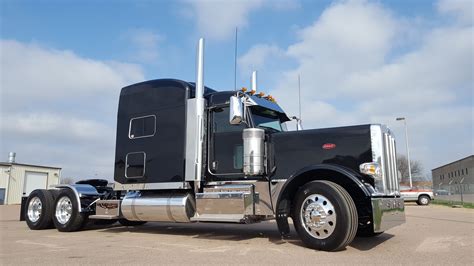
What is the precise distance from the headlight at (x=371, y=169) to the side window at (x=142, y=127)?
4.66 metres

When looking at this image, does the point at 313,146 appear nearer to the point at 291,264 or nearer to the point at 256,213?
the point at 256,213

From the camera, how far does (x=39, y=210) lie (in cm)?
1042

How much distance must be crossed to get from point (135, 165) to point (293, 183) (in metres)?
4.00

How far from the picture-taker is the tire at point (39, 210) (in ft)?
33.1

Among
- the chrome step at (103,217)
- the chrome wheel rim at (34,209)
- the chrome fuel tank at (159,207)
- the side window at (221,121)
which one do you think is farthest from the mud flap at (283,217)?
the chrome wheel rim at (34,209)

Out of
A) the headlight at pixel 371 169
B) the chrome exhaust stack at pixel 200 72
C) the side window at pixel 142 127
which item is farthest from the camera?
the side window at pixel 142 127

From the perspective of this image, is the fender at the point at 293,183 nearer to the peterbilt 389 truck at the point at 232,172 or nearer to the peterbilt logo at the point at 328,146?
the peterbilt 389 truck at the point at 232,172

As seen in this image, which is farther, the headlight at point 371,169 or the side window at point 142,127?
the side window at point 142,127

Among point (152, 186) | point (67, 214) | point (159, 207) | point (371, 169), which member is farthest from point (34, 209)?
point (371, 169)

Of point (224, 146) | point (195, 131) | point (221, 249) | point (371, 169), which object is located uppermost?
point (195, 131)

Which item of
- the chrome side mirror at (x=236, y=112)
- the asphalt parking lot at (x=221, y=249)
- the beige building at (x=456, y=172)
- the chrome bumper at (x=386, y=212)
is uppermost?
the beige building at (x=456, y=172)

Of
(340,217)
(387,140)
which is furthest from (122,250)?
(387,140)

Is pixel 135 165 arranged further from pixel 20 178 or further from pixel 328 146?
pixel 20 178

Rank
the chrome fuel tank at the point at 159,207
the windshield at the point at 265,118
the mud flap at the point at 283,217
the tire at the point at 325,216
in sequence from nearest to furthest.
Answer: the tire at the point at 325,216, the mud flap at the point at 283,217, the windshield at the point at 265,118, the chrome fuel tank at the point at 159,207
